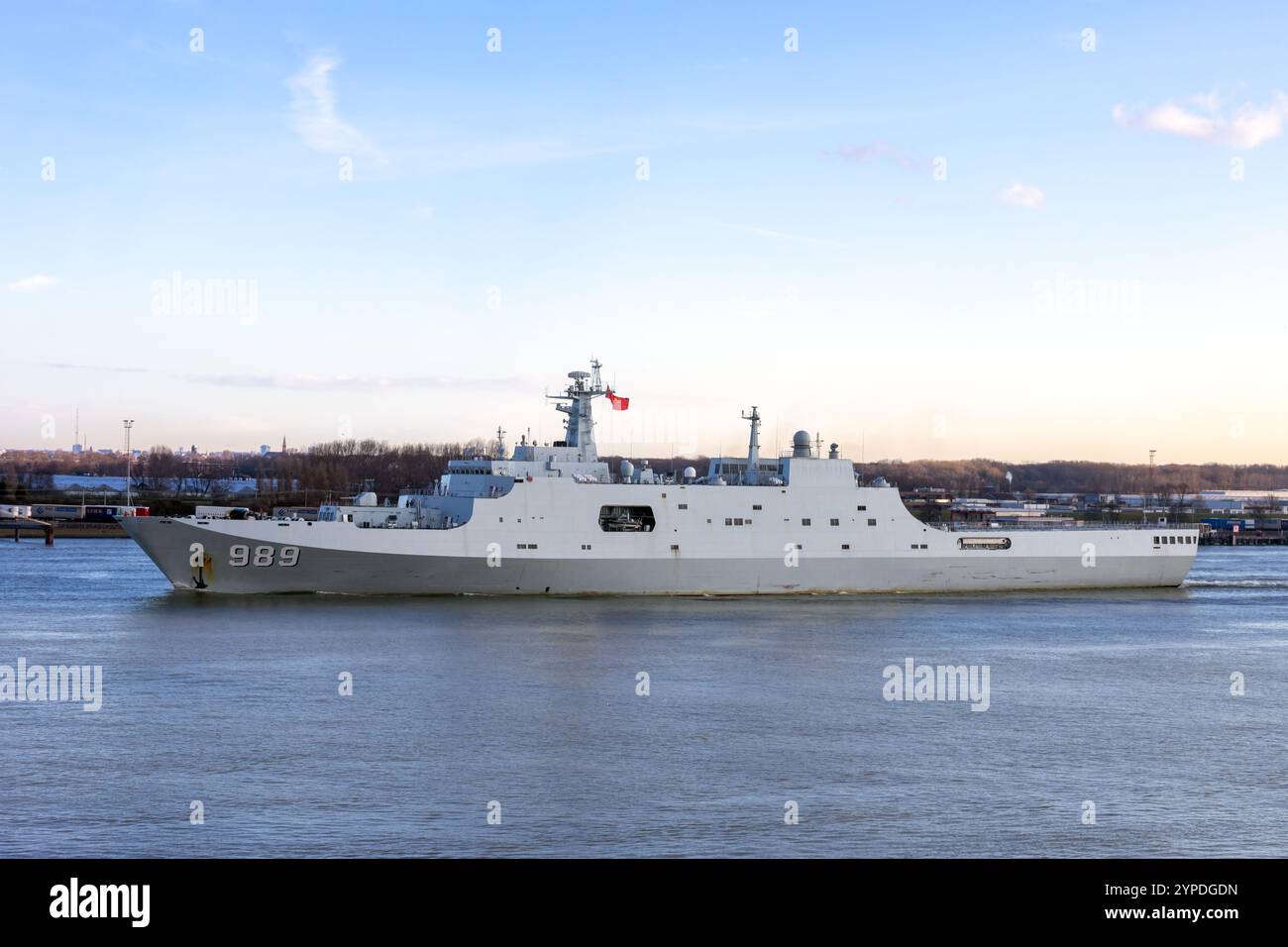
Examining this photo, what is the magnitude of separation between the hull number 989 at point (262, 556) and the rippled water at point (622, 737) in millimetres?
1309

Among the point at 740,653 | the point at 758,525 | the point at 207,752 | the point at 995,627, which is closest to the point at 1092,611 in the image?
the point at 995,627

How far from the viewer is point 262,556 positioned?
28.0 meters

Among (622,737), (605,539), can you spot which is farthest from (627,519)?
(622,737)

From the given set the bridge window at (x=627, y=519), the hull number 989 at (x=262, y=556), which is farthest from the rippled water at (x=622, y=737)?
the bridge window at (x=627, y=519)

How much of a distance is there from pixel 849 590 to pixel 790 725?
17.0 m

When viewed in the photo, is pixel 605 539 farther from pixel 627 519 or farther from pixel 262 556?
pixel 262 556

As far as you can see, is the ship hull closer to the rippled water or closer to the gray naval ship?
the gray naval ship

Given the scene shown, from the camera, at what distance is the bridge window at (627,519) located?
30.2m

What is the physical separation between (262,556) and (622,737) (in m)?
15.7

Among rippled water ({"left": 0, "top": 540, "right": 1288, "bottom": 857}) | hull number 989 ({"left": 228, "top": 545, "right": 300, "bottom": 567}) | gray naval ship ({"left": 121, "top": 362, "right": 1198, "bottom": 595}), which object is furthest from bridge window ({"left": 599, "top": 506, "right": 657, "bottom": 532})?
hull number 989 ({"left": 228, "top": 545, "right": 300, "bottom": 567})

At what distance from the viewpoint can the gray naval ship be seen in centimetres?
2817
